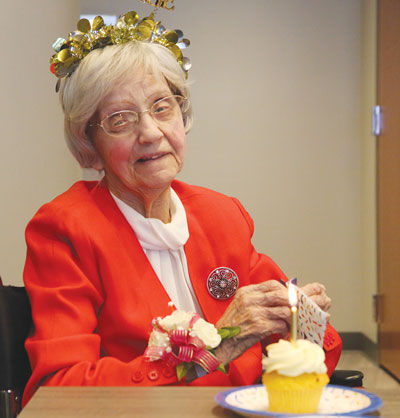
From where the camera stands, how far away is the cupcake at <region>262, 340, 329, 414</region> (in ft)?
3.09

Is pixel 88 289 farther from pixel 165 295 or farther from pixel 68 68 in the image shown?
pixel 68 68

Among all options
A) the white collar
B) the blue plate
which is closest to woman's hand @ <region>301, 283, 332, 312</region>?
the white collar

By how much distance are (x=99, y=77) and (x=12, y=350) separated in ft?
2.35

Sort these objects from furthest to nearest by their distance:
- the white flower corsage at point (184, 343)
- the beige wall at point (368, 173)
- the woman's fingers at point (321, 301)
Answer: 1. the beige wall at point (368, 173)
2. the woman's fingers at point (321, 301)
3. the white flower corsage at point (184, 343)

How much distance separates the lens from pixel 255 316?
159 centimetres

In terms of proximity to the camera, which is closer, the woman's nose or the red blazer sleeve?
the red blazer sleeve

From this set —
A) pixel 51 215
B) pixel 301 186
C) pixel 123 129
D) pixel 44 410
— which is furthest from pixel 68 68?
pixel 301 186

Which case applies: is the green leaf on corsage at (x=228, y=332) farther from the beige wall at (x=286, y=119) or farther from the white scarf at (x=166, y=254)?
the beige wall at (x=286, y=119)

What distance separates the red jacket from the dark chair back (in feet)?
0.09

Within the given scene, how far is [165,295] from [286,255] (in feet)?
10.5

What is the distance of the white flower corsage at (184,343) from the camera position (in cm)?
139

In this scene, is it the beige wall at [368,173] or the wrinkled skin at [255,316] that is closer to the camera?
the wrinkled skin at [255,316]

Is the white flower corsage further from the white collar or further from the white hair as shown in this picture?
the white hair

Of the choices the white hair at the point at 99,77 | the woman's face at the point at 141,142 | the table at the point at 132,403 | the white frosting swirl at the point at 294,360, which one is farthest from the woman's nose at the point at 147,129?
the white frosting swirl at the point at 294,360
